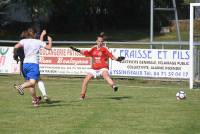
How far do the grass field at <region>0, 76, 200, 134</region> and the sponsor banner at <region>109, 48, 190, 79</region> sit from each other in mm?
1589

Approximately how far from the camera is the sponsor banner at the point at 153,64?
2239cm

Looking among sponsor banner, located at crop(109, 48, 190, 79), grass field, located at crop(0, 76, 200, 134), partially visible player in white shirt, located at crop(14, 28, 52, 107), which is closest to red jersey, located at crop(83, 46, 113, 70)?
grass field, located at crop(0, 76, 200, 134)

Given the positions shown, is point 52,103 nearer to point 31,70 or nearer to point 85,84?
point 85,84

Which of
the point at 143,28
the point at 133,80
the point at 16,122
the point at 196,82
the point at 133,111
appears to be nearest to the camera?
the point at 16,122

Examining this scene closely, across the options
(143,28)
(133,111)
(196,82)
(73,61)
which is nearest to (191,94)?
(196,82)

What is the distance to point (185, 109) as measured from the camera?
14.8 meters

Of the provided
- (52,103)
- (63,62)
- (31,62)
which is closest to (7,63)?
(63,62)

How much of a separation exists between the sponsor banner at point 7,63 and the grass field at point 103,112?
435 cm

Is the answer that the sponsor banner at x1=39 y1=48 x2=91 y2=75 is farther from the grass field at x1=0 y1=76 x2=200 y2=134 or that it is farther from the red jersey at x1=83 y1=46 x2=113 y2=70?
the red jersey at x1=83 y1=46 x2=113 y2=70

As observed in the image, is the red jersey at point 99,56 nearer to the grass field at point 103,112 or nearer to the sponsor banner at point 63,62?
the grass field at point 103,112

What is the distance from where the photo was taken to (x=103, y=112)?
46.4 feet

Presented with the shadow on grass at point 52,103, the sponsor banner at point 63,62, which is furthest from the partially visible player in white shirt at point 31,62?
the sponsor banner at point 63,62

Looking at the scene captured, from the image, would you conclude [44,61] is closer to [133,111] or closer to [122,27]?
[133,111]

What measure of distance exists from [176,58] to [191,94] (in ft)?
12.7
